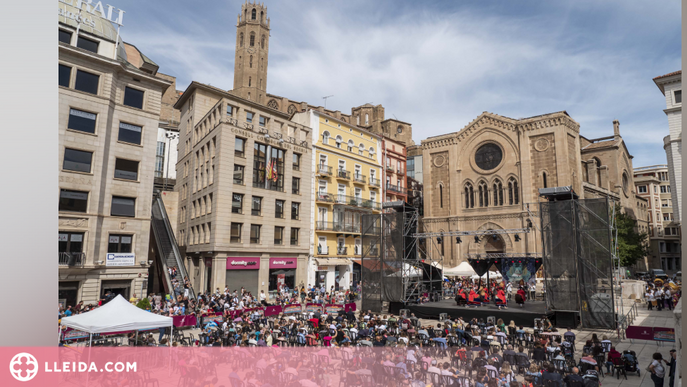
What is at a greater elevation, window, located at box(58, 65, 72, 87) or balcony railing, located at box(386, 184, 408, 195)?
window, located at box(58, 65, 72, 87)

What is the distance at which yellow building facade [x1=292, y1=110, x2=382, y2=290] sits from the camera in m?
36.9

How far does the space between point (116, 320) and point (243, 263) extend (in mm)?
18518

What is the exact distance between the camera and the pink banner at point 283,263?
3206 centimetres

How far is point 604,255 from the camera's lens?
59.5ft

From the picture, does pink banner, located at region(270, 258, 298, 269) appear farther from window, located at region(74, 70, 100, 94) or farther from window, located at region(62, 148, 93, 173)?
window, located at region(74, 70, 100, 94)

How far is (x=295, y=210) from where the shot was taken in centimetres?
3462

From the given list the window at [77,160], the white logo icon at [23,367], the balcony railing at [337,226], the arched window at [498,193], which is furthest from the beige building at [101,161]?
the arched window at [498,193]

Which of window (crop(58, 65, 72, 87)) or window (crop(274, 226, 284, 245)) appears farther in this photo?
window (crop(274, 226, 284, 245))

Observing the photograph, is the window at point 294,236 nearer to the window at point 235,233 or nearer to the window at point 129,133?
the window at point 235,233

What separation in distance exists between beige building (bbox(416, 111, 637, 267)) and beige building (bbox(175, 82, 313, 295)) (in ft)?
65.0

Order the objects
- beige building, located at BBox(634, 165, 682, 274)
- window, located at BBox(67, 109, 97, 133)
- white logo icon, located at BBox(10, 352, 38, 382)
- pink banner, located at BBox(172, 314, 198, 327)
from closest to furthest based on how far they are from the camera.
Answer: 1. white logo icon, located at BBox(10, 352, 38, 382)
2. pink banner, located at BBox(172, 314, 198, 327)
3. window, located at BBox(67, 109, 97, 133)
4. beige building, located at BBox(634, 165, 682, 274)

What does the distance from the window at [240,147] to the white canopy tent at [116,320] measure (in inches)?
761

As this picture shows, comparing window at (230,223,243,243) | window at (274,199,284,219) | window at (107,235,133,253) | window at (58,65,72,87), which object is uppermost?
window at (58,65,72,87)

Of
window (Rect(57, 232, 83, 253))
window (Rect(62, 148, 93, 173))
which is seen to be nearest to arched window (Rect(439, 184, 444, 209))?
window (Rect(62, 148, 93, 173))
